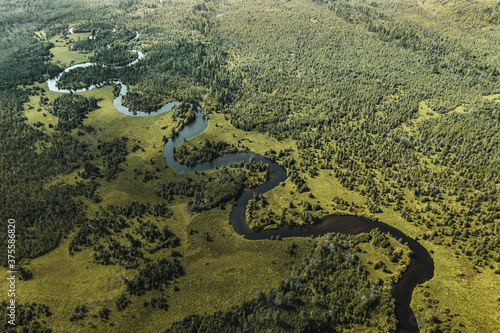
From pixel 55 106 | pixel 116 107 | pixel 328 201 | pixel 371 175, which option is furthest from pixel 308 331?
pixel 55 106

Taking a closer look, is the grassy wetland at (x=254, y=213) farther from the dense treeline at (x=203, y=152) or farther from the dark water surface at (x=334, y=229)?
the dark water surface at (x=334, y=229)

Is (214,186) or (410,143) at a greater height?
(410,143)

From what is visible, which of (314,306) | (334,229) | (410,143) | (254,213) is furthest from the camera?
(410,143)

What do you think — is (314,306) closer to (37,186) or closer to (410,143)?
(410,143)

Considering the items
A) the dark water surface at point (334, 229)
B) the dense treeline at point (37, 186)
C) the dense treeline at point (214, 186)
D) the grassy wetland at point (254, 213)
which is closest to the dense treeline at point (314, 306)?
the grassy wetland at point (254, 213)

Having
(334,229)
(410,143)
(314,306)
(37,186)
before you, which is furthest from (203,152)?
(410,143)

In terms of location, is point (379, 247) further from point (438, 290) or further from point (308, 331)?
point (308, 331)

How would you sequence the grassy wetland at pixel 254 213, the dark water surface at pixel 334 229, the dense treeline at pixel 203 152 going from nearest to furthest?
the grassy wetland at pixel 254 213
the dark water surface at pixel 334 229
the dense treeline at pixel 203 152

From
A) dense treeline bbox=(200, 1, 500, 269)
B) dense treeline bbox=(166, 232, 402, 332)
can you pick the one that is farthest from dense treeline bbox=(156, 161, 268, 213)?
dense treeline bbox=(166, 232, 402, 332)

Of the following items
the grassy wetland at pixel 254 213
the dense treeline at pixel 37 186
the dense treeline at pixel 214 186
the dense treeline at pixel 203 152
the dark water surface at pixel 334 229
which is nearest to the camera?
the grassy wetland at pixel 254 213

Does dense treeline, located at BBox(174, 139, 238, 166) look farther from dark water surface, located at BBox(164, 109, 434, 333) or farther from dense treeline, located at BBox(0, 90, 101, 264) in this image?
dense treeline, located at BBox(0, 90, 101, 264)
